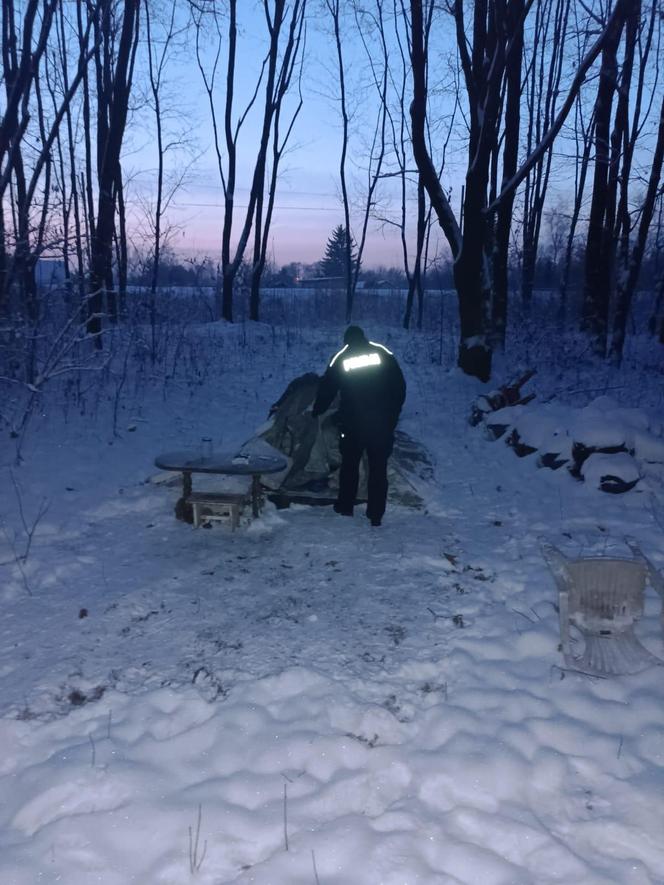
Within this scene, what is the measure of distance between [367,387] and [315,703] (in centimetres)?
348

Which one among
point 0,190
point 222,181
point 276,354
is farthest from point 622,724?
point 222,181

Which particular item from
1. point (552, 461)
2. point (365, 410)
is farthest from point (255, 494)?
point (552, 461)

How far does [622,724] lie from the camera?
3455 millimetres

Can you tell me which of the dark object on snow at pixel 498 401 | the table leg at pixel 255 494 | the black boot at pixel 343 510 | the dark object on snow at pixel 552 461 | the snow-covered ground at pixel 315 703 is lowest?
the snow-covered ground at pixel 315 703

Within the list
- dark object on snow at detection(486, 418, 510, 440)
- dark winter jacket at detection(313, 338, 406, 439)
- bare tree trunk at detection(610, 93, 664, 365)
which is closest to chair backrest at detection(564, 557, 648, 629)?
dark winter jacket at detection(313, 338, 406, 439)

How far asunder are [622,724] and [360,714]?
149cm

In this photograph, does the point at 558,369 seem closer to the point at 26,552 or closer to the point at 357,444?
the point at 357,444

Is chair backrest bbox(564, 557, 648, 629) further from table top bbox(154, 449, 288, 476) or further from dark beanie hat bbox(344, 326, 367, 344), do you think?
dark beanie hat bbox(344, 326, 367, 344)

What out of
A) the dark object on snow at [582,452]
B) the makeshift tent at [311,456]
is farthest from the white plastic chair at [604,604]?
the dark object on snow at [582,452]

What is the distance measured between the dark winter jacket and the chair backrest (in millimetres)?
2647

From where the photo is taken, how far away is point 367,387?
20.8 ft

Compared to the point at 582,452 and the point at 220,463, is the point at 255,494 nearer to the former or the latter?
the point at 220,463

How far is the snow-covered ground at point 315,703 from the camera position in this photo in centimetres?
271

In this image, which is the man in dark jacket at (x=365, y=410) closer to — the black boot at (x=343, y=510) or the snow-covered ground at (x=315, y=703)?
the black boot at (x=343, y=510)
